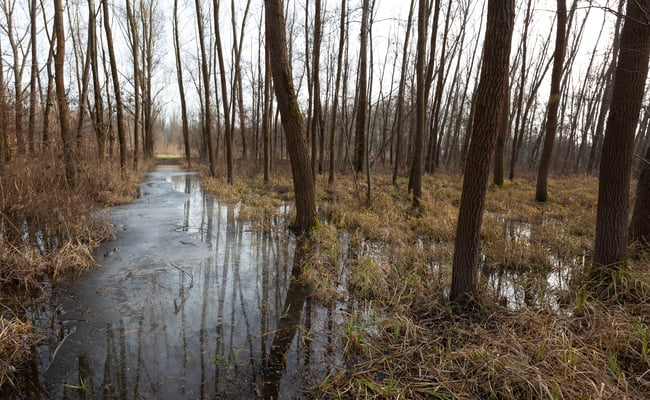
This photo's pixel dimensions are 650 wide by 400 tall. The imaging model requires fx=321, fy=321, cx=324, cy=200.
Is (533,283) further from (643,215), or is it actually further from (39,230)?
(39,230)

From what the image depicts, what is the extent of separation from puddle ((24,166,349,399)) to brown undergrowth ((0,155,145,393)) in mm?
315

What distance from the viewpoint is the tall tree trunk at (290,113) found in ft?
19.1

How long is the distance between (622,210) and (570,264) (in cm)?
161

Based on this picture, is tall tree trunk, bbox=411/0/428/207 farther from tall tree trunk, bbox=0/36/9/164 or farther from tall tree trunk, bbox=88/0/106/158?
tall tree trunk, bbox=88/0/106/158

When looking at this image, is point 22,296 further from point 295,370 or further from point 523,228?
point 523,228

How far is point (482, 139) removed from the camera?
310 cm

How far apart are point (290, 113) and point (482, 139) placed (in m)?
3.84

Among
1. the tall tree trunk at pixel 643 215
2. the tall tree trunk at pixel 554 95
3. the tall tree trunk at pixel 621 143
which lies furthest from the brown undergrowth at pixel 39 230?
the tall tree trunk at pixel 554 95

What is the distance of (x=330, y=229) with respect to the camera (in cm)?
652

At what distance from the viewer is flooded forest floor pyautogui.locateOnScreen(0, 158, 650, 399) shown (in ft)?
7.97

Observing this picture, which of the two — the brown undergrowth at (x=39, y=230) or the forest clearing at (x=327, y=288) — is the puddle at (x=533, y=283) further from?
the brown undergrowth at (x=39, y=230)

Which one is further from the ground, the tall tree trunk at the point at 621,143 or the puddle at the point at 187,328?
the tall tree trunk at the point at 621,143

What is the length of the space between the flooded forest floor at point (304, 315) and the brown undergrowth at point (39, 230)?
29mm

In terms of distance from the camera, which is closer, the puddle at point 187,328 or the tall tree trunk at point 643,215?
the puddle at point 187,328
